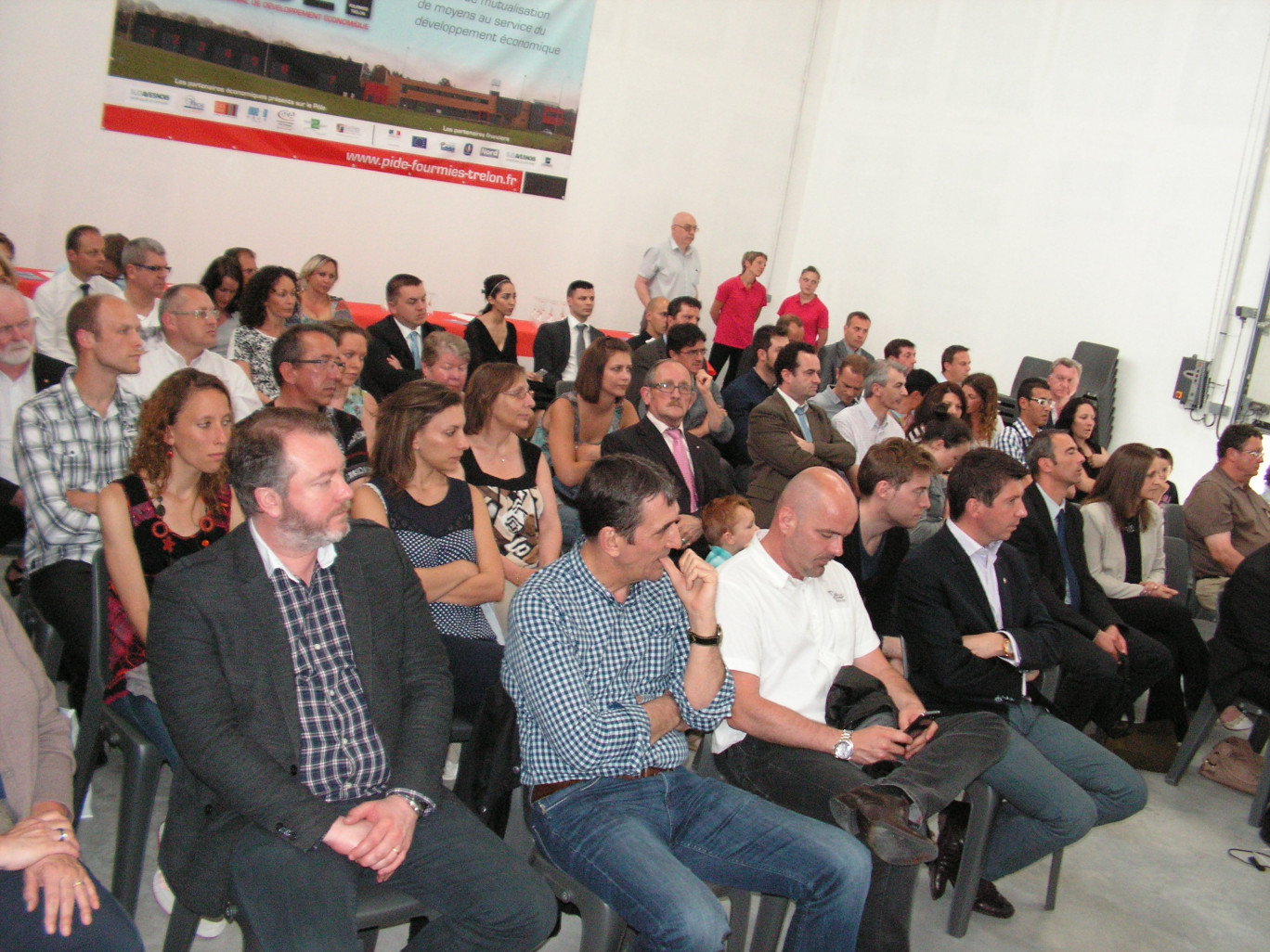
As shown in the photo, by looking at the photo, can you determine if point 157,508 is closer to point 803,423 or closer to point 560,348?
point 803,423

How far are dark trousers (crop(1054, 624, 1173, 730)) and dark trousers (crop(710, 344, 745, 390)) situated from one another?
526 centimetres

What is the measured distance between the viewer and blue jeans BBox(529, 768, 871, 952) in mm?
2043

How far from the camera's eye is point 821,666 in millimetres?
2727

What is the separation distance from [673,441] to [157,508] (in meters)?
2.21

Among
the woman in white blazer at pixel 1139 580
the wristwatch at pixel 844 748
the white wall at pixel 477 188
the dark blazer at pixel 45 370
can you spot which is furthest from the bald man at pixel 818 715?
the white wall at pixel 477 188

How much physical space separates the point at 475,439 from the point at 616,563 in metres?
1.21

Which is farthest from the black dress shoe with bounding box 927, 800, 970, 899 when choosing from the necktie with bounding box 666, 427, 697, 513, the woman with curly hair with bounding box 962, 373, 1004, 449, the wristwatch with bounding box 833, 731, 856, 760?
the woman with curly hair with bounding box 962, 373, 1004, 449

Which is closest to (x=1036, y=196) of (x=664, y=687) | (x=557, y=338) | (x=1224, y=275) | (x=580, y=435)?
(x=1224, y=275)

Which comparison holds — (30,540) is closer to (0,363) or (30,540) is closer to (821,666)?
(0,363)

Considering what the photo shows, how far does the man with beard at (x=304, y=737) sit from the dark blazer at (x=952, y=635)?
4.78 ft

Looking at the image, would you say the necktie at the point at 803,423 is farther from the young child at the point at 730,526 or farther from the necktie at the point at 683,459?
the young child at the point at 730,526

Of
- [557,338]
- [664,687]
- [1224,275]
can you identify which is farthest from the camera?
[1224,275]

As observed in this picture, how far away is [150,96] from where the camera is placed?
6613mm

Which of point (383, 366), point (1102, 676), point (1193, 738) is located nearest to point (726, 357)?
point (383, 366)
